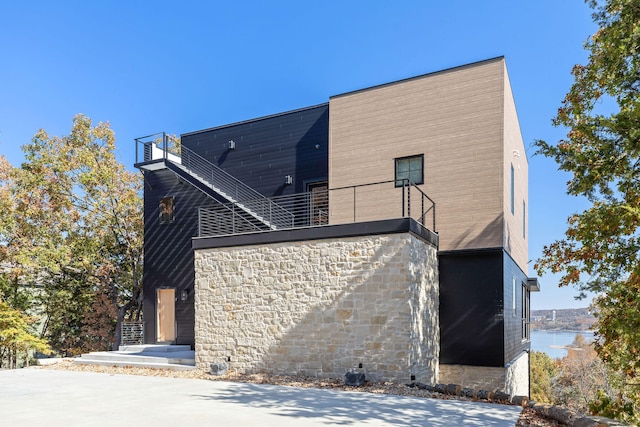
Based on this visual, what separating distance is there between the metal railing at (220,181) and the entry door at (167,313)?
473 centimetres

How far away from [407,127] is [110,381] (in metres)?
10.2

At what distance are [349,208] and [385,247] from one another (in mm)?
3510

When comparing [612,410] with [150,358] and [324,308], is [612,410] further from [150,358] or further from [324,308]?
[150,358]

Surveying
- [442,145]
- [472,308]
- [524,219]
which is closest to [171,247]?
[442,145]

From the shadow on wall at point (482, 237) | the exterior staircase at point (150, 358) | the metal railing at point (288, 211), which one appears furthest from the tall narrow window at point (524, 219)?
the exterior staircase at point (150, 358)

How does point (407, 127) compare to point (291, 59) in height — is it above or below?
below

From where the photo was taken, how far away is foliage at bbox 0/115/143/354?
804 inches

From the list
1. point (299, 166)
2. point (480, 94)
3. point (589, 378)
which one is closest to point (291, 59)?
point (299, 166)

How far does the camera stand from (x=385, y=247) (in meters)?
10.4

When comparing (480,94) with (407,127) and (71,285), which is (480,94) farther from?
(71,285)

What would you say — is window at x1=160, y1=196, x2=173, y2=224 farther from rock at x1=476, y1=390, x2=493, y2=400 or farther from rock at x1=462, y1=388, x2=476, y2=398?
rock at x1=476, y1=390, x2=493, y2=400

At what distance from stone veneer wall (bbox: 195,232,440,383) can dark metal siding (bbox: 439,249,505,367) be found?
387mm

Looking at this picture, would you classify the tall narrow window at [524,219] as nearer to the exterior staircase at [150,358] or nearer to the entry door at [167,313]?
the exterior staircase at [150,358]

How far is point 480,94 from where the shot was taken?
40.8ft
